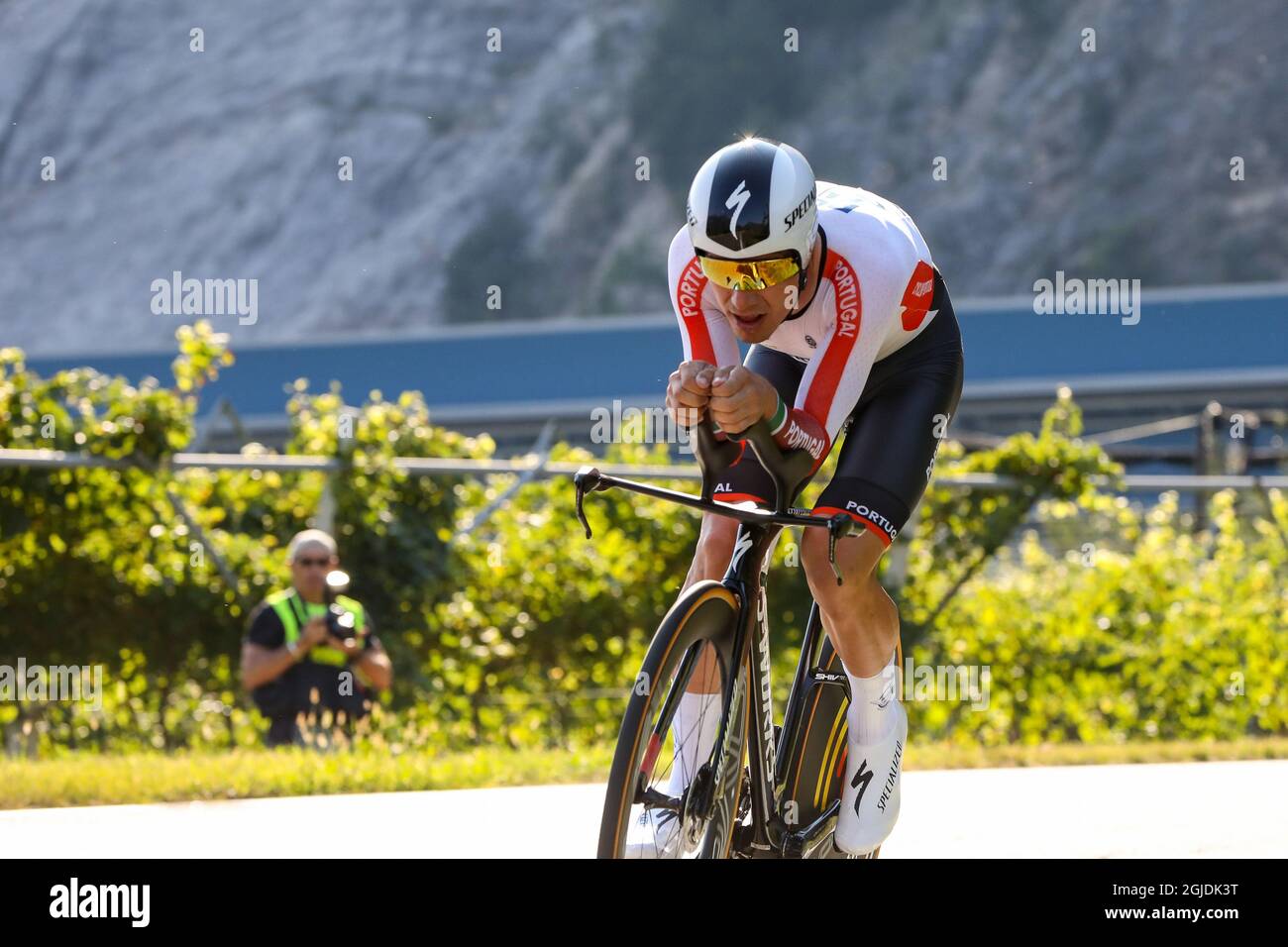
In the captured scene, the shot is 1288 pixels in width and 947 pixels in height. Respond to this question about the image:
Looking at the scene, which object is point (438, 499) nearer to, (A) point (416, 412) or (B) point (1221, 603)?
(A) point (416, 412)

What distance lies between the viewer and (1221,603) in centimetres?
973

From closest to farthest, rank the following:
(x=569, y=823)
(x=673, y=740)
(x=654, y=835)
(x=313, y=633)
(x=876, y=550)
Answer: (x=654, y=835) < (x=673, y=740) < (x=876, y=550) < (x=569, y=823) < (x=313, y=633)

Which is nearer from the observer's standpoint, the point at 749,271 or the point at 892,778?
the point at 749,271

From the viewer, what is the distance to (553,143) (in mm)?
60062

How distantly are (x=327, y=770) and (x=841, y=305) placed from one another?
280cm

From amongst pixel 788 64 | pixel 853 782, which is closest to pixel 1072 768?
pixel 853 782

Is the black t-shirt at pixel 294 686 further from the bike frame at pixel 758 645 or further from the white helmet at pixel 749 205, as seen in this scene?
the white helmet at pixel 749 205

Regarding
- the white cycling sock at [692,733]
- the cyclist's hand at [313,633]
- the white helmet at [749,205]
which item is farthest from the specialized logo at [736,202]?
the cyclist's hand at [313,633]

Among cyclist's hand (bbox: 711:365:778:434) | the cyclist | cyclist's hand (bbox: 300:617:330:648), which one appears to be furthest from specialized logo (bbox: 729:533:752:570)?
cyclist's hand (bbox: 300:617:330:648)

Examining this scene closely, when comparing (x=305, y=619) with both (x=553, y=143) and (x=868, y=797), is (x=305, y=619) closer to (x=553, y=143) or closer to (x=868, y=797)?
(x=868, y=797)

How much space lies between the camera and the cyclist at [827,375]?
329 centimetres

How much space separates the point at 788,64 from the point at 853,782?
192 ft

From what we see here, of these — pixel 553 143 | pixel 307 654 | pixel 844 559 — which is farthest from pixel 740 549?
pixel 553 143

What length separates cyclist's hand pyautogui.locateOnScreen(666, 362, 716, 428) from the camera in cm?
317
